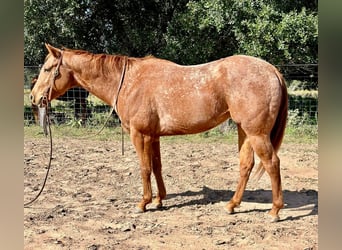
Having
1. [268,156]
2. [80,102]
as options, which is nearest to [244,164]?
[268,156]

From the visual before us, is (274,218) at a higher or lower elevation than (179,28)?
lower

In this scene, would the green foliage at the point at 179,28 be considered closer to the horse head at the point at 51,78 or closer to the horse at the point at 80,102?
the horse at the point at 80,102

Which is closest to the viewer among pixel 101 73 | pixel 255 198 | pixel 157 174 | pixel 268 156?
pixel 268 156

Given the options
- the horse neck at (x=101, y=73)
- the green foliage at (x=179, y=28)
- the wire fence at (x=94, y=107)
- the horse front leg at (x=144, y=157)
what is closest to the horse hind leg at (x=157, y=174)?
the horse front leg at (x=144, y=157)

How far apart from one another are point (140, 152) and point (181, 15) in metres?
5.54

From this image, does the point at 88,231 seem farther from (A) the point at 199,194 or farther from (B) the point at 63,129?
(B) the point at 63,129

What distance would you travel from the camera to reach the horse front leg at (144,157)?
3514 mm

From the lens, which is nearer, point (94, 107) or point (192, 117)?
point (192, 117)

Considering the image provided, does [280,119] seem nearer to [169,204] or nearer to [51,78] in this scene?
[169,204]

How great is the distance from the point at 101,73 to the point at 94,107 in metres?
4.80

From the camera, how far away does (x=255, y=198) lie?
400 cm
